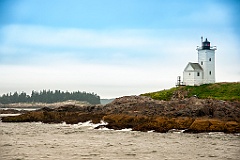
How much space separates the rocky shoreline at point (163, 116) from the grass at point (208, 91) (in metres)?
6.30

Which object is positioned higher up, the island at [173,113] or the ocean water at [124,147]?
the island at [173,113]

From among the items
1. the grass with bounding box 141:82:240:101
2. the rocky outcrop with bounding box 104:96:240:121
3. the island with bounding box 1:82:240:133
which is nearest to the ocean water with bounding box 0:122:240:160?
the island with bounding box 1:82:240:133

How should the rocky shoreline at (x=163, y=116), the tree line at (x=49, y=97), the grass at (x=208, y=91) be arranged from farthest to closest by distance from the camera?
the tree line at (x=49, y=97)
the grass at (x=208, y=91)
the rocky shoreline at (x=163, y=116)

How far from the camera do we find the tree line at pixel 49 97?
189 m

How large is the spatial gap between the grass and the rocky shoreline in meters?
6.30

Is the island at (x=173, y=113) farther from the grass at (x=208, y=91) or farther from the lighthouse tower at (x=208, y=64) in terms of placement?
the lighthouse tower at (x=208, y=64)

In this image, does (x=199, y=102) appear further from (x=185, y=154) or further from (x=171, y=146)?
(x=185, y=154)

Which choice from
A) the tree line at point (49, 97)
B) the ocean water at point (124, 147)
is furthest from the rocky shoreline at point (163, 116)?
the tree line at point (49, 97)

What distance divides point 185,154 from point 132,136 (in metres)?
10.6

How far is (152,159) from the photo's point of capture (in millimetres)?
23953

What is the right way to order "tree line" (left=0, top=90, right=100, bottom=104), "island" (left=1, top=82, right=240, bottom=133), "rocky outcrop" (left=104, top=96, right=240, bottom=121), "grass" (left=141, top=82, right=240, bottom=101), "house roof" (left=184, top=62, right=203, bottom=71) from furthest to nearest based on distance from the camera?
"tree line" (left=0, top=90, right=100, bottom=104) < "house roof" (left=184, top=62, right=203, bottom=71) < "grass" (left=141, top=82, right=240, bottom=101) < "rocky outcrop" (left=104, top=96, right=240, bottom=121) < "island" (left=1, top=82, right=240, bottom=133)

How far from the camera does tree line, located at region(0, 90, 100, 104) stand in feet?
620

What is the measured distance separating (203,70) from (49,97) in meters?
129

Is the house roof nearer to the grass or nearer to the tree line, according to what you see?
the grass
